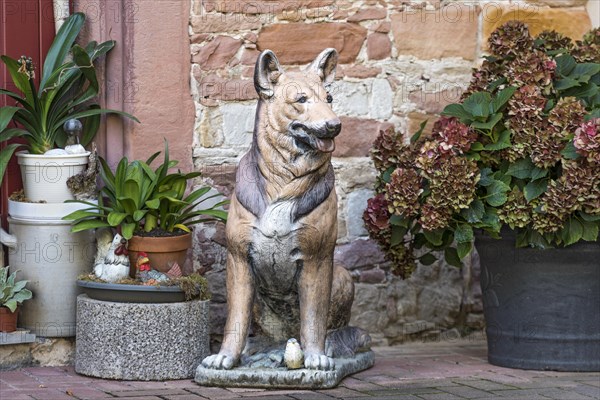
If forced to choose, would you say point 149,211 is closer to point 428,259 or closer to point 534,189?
point 428,259

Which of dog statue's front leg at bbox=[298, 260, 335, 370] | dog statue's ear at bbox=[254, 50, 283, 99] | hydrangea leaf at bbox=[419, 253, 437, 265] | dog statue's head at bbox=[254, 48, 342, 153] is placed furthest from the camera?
hydrangea leaf at bbox=[419, 253, 437, 265]

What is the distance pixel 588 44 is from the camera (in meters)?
5.91

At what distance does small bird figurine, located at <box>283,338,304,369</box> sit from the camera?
5.21m

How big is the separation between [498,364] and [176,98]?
207 cm

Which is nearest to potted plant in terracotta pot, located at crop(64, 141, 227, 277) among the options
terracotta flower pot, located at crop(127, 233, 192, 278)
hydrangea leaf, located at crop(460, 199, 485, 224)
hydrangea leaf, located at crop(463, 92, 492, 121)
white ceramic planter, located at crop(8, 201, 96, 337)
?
terracotta flower pot, located at crop(127, 233, 192, 278)

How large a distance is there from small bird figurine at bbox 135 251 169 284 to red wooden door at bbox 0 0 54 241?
2.75ft

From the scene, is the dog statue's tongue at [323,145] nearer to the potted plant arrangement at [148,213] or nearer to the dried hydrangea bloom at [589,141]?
the potted plant arrangement at [148,213]

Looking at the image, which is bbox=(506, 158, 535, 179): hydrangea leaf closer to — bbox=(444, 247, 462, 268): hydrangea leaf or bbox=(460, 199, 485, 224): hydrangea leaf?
bbox=(460, 199, 485, 224): hydrangea leaf

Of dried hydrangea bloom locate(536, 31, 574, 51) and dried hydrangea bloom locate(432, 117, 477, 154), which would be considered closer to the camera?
dried hydrangea bloom locate(432, 117, 477, 154)

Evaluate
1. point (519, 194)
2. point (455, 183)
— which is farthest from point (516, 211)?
point (455, 183)

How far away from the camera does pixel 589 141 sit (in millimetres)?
5281

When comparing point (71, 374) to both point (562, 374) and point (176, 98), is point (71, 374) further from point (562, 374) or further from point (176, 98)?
point (562, 374)

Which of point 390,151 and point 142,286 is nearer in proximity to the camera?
point 142,286

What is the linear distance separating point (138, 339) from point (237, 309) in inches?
18.2
